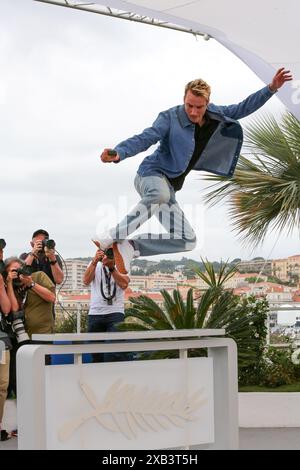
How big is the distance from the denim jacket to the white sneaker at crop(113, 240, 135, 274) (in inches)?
20.0

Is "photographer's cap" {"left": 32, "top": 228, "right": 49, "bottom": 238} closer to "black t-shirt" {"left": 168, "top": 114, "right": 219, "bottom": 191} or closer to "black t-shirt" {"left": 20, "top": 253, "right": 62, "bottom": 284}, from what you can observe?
"black t-shirt" {"left": 20, "top": 253, "right": 62, "bottom": 284}

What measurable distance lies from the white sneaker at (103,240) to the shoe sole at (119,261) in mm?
53

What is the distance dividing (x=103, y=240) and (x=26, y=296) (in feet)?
9.83

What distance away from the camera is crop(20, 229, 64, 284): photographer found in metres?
7.80

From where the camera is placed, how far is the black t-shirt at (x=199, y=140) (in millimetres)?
6359

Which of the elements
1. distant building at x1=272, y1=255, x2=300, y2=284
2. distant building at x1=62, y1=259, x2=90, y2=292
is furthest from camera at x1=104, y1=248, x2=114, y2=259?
distant building at x1=272, y1=255, x2=300, y2=284

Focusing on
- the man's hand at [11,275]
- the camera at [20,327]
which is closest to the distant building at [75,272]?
the man's hand at [11,275]

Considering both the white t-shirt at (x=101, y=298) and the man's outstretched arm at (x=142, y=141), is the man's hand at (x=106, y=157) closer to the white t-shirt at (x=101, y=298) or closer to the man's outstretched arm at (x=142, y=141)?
the man's outstretched arm at (x=142, y=141)

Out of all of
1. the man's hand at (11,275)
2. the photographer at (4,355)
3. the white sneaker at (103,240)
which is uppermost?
the white sneaker at (103,240)

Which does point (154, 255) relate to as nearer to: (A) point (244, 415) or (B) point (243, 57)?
(B) point (243, 57)

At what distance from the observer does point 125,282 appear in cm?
669
